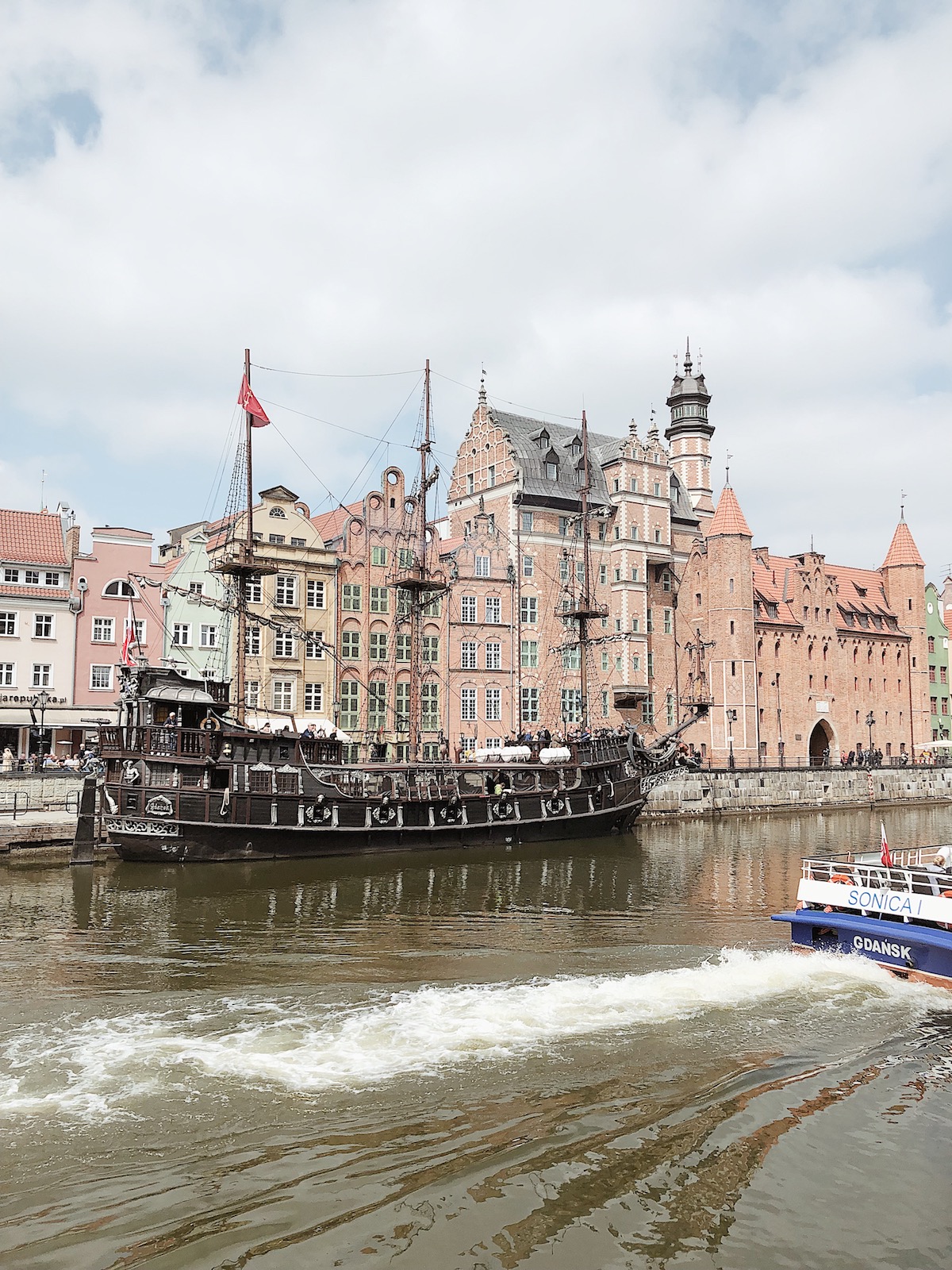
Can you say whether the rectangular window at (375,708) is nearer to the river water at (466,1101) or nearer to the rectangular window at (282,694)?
the rectangular window at (282,694)

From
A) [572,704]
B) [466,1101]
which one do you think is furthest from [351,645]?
[466,1101]

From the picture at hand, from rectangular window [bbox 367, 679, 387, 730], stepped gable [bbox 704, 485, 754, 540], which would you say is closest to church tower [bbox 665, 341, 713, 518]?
stepped gable [bbox 704, 485, 754, 540]

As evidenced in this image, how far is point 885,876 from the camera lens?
874 inches

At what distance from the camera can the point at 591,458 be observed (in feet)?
268

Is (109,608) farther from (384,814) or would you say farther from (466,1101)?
(466,1101)

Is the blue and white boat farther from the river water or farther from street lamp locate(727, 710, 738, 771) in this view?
street lamp locate(727, 710, 738, 771)

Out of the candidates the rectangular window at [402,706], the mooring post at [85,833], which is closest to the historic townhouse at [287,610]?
the rectangular window at [402,706]

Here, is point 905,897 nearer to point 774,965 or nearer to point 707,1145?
point 774,965

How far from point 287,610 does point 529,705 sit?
20486 millimetres

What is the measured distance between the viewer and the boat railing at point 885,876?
824 inches

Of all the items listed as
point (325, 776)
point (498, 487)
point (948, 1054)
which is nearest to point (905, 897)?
point (948, 1054)

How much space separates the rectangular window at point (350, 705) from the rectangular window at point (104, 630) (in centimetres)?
Answer: 1447

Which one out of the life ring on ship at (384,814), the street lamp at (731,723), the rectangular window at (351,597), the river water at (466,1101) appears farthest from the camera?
the street lamp at (731,723)

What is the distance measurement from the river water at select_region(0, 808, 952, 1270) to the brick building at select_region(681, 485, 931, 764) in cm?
5687
